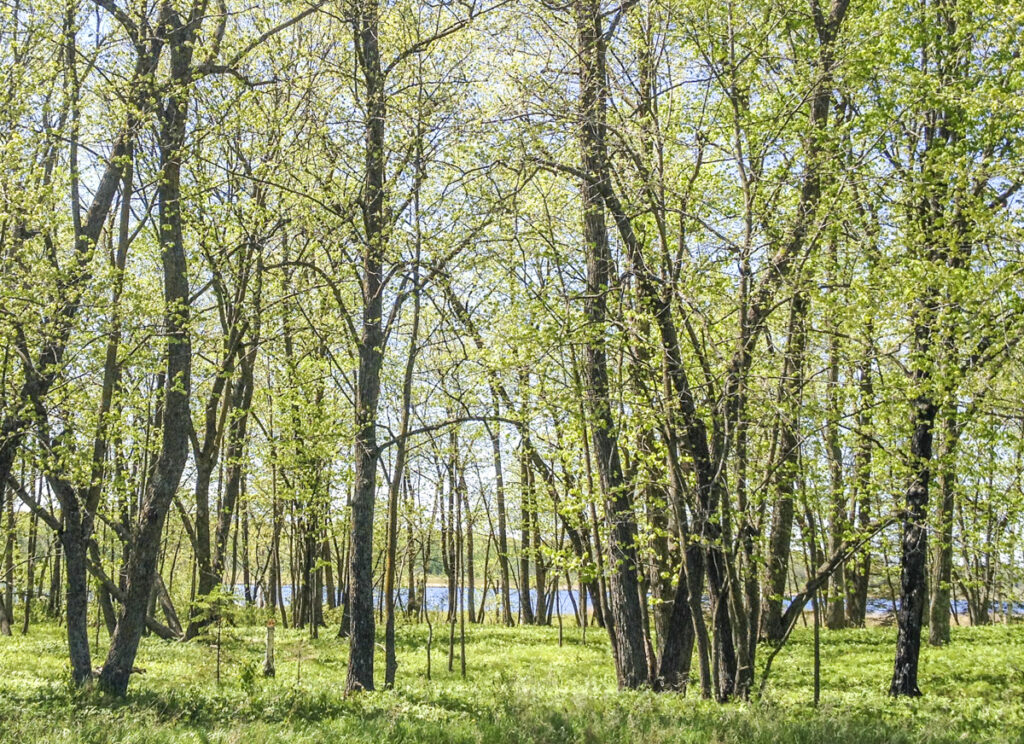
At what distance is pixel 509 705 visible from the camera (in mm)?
8508

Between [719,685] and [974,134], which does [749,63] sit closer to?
[974,134]

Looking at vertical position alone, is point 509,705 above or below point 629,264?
below

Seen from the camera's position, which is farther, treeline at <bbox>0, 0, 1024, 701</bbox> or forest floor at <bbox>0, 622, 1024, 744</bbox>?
treeline at <bbox>0, 0, 1024, 701</bbox>

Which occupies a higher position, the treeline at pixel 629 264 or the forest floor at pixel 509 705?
the treeline at pixel 629 264

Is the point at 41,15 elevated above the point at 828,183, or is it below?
above

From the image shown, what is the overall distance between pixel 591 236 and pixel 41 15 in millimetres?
8956

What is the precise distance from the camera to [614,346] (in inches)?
426

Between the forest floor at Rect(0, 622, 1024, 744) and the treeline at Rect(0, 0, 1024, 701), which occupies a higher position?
the treeline at Rect(0, 0, 1024, 701)

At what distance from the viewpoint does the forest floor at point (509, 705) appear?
692 cm

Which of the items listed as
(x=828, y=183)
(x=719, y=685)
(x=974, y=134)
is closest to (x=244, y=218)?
(x=828, y=183)

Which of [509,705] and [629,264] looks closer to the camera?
[509,705]

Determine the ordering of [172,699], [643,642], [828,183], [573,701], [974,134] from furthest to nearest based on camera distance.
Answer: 1. [974,134]
2. [643,642]
3. [828,183]
4. [172,699]
5. [573,701]

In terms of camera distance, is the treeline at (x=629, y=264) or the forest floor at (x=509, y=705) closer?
the forest floor at (x=509, y=705)

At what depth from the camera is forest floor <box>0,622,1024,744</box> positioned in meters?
6.92
